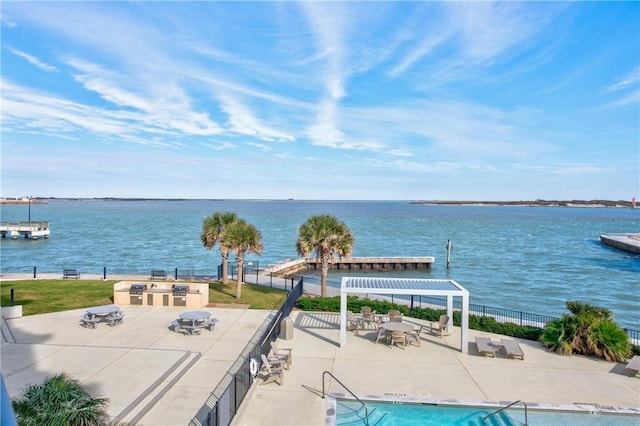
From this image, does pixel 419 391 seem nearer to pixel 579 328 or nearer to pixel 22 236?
pixel 579 328

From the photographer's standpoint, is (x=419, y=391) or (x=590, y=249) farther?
(x=590, y=249)

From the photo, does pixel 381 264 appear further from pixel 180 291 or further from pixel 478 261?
pixel 180 291

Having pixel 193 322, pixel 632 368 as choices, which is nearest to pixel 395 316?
pixel 632 368

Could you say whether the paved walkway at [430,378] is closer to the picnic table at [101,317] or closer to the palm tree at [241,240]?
the picnic table at [101,317]

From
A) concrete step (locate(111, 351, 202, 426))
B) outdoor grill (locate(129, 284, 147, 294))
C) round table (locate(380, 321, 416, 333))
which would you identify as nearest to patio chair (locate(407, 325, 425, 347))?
round table (locate(380, 321, 416, 333))

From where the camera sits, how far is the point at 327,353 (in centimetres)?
1508

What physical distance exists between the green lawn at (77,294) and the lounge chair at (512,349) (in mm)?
11014

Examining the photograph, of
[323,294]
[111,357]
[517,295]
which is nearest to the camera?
[111,357]

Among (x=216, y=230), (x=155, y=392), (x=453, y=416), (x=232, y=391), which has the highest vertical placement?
(x=216, y=230)

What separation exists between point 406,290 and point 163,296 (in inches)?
492

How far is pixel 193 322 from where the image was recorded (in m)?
17.0

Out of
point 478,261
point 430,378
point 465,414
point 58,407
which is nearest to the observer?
point 58,407

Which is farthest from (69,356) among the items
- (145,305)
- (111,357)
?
(145,305)

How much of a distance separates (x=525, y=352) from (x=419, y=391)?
5.68 meters
